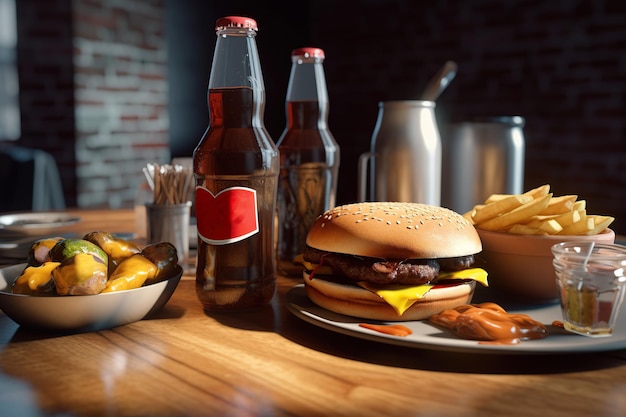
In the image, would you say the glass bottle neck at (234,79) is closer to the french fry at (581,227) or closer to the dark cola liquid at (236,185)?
the dark cola liquid at (236,185)

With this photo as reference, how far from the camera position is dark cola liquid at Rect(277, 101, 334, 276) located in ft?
4.53

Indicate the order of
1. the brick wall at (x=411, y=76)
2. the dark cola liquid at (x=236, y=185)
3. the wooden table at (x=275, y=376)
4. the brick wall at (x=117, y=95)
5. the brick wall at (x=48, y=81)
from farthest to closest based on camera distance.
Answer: the brick wall at (x=117, y=95), the brick wall at (x=48, y=81), the brick wall at (x=411, y=76), the dark cola liquid at (x=236, y=185), the wooden table at (x=275, y=376)

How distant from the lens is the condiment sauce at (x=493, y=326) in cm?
85

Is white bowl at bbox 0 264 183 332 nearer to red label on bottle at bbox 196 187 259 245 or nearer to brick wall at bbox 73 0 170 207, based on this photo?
red label on bottle at bbox 196 187 259 245

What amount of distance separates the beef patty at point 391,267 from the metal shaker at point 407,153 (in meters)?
0.47

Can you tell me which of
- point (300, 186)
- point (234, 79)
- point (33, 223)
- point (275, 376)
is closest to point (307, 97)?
point (300, 186)

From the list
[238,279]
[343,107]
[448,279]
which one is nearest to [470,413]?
[448,279]

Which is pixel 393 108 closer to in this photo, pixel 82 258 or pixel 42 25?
pixel 82 258

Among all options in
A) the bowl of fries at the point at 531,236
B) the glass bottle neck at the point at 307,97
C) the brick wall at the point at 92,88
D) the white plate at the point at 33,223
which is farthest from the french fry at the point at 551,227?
the brick wall at the point at 92,88

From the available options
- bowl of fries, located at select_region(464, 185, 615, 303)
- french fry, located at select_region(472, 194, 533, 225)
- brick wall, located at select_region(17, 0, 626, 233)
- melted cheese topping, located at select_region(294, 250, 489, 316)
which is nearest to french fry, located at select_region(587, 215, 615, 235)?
bowl of fries, located at select_region(464, 185, 615, 303)

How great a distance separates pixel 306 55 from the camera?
4.54 feet

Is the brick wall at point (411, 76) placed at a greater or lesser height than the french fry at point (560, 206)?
greater

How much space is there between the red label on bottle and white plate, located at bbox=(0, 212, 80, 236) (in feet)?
3.39

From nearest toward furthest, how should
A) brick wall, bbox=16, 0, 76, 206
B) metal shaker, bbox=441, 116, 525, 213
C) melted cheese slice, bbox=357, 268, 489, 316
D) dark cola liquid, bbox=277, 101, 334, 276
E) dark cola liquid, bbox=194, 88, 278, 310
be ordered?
melted cheese slice, bbox=357, 268, 489, 316 < dark cola liquid, bbox=194, 88, 278, 310 < dark cola liquid, bbox=277, 101, 334, 276 < metal shaker, bbox=441, 116, 525, 213 < brick wall, bbox=16, 0, 76, 206
